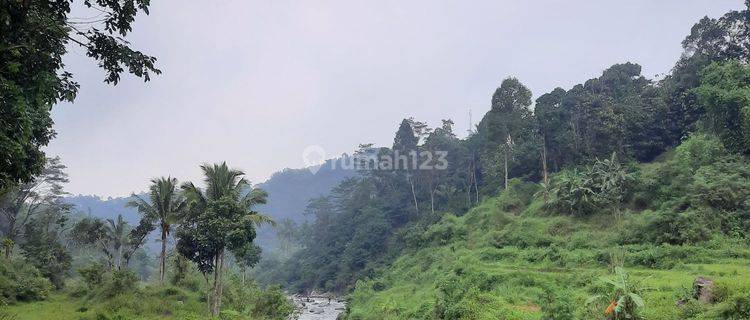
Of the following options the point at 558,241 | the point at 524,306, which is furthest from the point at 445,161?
the point at 524,306

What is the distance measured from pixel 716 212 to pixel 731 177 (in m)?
3.02

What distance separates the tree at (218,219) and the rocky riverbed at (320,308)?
17.2 metres

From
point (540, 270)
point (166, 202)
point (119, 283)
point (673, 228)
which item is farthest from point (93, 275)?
point (673, 228)

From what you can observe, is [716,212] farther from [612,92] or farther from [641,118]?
[612,92]

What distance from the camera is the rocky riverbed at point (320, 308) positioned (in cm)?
4811

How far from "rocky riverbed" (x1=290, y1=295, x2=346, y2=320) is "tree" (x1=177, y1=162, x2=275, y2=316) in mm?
17169

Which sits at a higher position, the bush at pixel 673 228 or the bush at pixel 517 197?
the bush at pixel 517 197

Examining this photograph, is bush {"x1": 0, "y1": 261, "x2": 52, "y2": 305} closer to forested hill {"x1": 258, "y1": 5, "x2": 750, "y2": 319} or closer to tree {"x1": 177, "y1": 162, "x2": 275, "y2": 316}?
tree {"x1": 177, "y1": 162, "x2": 275, "y2": 316}

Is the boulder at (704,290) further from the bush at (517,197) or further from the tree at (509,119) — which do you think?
the tree at (509,119)

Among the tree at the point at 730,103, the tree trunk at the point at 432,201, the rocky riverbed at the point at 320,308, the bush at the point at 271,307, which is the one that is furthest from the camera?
the tree trunk at the point at 432,201

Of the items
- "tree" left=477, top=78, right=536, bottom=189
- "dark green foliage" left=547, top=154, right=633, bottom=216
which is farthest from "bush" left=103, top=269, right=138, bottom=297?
"tree" left=477, top=78, right=536, bottom=189

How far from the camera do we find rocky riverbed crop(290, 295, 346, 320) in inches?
1894

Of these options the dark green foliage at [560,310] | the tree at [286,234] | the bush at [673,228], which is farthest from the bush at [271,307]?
the tree at [286,234]

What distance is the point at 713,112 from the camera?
35031mm
